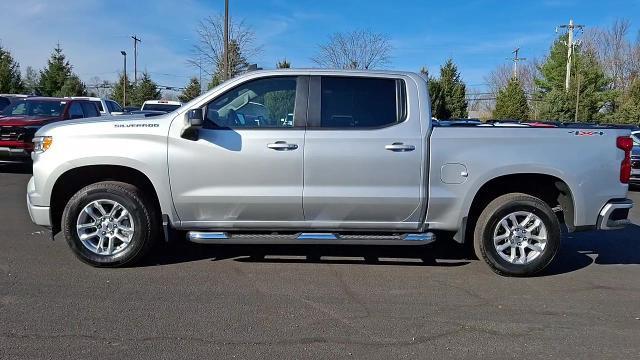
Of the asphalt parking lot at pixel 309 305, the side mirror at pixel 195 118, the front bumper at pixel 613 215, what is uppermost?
the side mirror at pixel 195 118

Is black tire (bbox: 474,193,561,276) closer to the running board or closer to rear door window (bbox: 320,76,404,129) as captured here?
the running board

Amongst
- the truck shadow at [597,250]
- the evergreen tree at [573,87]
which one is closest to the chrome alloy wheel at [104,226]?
Answer: the truck shadow at [597,250]

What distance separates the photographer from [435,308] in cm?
466

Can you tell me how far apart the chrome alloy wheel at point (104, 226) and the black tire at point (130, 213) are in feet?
0.13

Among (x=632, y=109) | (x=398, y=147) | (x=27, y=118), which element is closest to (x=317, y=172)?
(x=398, y=147)

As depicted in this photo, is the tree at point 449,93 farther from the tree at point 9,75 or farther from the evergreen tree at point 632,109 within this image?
the tree at point 9,75

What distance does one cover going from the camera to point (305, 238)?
5.39 meters

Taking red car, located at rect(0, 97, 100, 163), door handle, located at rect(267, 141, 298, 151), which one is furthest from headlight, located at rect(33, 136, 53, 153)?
red car, located at rect(0, 97, 100, 163)

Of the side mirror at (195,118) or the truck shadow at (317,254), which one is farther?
the truck shadow at (317,254)

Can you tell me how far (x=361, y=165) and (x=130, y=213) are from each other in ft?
7.53

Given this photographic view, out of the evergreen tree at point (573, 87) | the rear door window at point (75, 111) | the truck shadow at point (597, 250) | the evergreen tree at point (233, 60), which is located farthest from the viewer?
the evergreen tree at point (573, 87)

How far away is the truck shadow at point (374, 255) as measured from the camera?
5.95 meters

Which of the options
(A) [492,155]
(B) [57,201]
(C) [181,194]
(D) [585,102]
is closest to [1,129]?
(B) [57,201]

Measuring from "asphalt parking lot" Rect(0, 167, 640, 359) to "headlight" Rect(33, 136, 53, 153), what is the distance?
117cm
